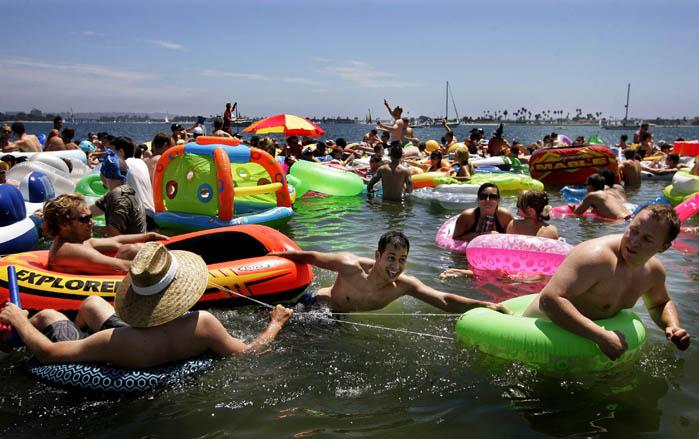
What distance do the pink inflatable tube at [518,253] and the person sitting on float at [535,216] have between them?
0.38m

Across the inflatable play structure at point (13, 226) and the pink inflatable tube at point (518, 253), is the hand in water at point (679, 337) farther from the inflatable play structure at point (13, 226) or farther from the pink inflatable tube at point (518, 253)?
the inflatable play structure at point (13, 226)

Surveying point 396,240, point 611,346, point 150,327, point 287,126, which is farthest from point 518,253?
point 287,126

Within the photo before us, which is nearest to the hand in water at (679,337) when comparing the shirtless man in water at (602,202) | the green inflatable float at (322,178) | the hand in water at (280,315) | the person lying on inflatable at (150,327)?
the hand in water at (280,315)

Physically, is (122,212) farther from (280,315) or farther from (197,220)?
(280,315)

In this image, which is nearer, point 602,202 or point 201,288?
point 201,288

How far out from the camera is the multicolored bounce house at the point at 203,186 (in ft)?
25.3

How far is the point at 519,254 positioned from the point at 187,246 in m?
3.22

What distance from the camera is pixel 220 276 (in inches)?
193

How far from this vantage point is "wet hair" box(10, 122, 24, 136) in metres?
12.9

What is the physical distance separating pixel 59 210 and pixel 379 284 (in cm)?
244

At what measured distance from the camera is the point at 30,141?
13.7 meters

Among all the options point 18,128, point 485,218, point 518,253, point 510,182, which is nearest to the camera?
point 518,253

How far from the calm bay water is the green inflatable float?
747 cm

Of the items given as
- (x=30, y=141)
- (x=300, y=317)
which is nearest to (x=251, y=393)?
(x=300, y=317)
